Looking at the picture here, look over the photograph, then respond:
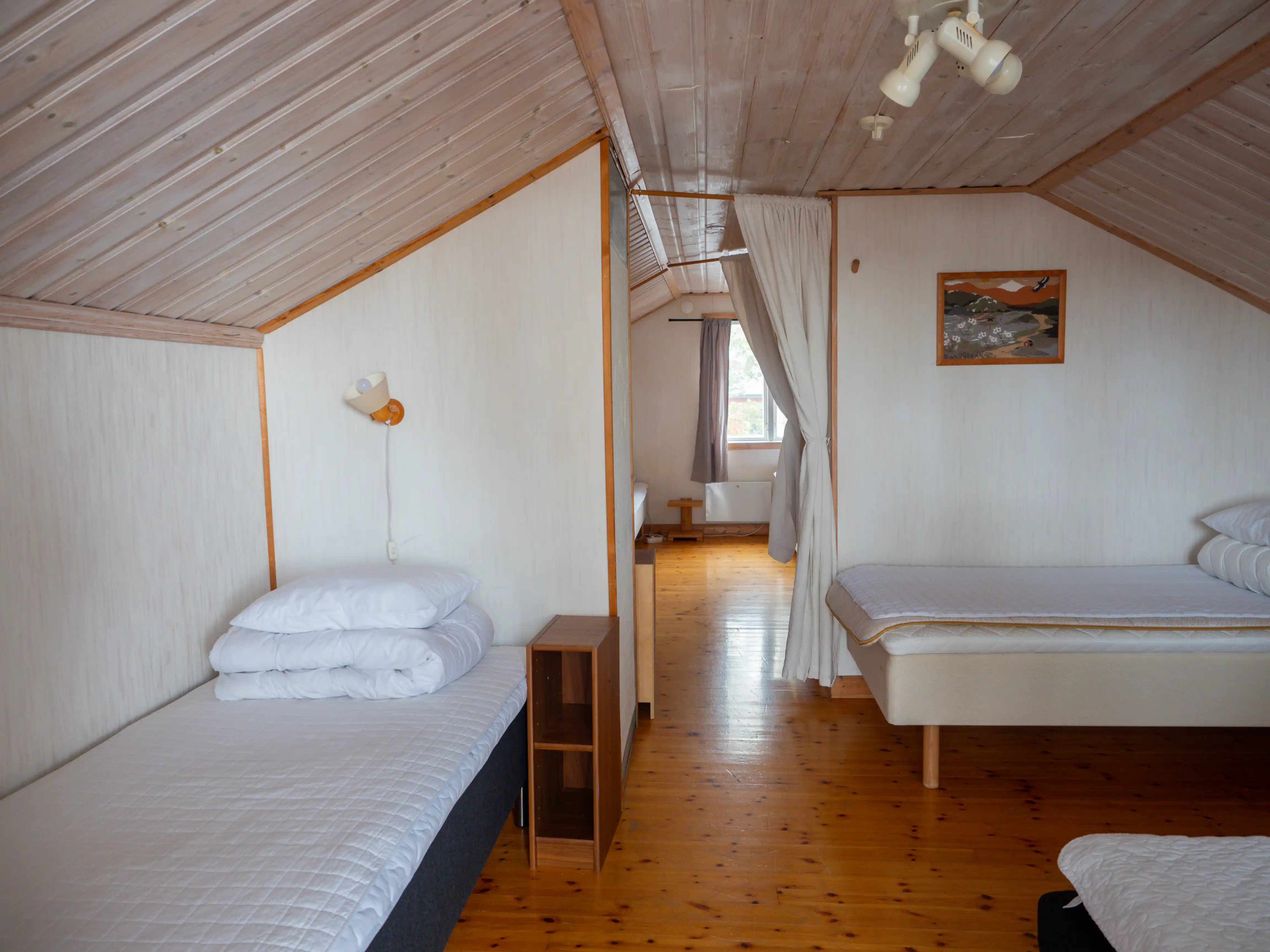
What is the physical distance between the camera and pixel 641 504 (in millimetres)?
7191

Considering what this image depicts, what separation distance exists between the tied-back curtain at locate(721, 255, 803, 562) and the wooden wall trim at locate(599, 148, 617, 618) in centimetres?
152

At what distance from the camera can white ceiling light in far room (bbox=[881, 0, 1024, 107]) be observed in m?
→ 1.68

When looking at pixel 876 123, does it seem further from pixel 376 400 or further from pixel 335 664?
pixel 335 664

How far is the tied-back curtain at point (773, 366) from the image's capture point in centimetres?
426

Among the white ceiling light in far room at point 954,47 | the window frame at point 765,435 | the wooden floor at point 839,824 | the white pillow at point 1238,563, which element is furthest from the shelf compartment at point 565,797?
the window frame at point 765,435

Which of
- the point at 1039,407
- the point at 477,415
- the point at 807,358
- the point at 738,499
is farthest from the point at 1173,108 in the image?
the point at 738,499

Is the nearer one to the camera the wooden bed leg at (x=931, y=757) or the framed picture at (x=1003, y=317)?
the wooden bed leg at (x=931, y=757)

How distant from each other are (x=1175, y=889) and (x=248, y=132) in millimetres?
2260

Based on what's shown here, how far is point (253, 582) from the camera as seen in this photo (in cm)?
282

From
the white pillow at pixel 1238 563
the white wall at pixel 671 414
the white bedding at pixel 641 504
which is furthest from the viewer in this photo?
the white wall at pixel 671 414

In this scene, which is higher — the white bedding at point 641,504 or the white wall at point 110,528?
the white wall at point 110,528

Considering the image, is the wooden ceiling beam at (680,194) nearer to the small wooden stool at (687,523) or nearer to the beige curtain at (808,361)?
the beige curtain at (808,361)

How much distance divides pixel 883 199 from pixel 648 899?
9.89 feet

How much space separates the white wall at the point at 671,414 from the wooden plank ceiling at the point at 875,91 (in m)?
4.66
